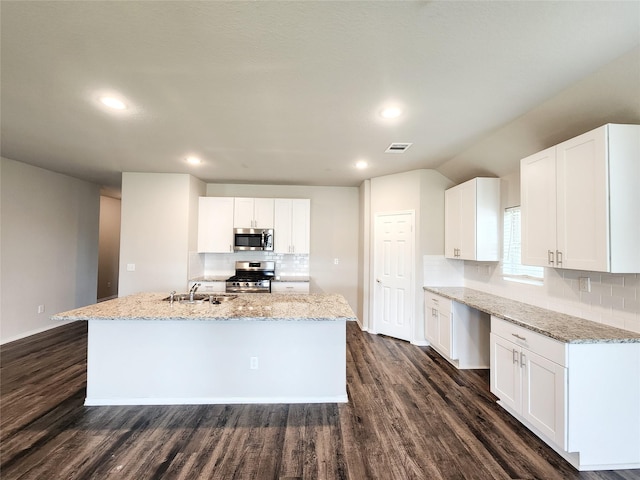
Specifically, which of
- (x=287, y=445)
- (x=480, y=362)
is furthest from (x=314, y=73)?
(x=480, y=362)

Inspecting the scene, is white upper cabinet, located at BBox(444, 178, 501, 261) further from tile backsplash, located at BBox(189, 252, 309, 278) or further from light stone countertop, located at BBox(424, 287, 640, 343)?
tile backsplash, located at BBox(189, 252, 309, 278)

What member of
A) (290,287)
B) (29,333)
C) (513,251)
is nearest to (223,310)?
(290,287)

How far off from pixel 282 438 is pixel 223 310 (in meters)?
1.15

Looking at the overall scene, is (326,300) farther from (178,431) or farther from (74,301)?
(74,301)

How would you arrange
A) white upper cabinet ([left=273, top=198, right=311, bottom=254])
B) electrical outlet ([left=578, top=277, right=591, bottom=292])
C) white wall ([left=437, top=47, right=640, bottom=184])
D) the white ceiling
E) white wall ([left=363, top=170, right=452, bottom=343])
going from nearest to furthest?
the white ceiling, white wall ([left=437, top=47, right=640, bottom=184]), electrical outlet ([left=578, top=277, right=591, bottom=292]), white wall ([left=363, top=170, right=452, bottom=343]), white upper cabinet ([left=273, top=198, right=311, bottom=254])

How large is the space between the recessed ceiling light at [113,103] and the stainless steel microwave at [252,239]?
269cm

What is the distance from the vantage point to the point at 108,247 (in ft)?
23.6

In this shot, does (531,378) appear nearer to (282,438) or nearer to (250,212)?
(282,438)

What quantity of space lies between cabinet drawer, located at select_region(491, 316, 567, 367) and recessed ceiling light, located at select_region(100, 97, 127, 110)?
12.5 feet

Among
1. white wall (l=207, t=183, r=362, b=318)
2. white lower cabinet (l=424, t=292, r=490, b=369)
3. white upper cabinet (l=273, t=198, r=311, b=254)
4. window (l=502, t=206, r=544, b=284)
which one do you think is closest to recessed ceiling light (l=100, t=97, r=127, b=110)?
white upper cabinet (l=273, t=198, r=311, b=254)

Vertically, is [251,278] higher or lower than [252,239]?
lower

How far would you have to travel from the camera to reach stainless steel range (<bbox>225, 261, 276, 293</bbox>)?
4.55m

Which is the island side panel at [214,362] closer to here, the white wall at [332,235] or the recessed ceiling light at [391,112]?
the recessed ceiling light at [391,112]

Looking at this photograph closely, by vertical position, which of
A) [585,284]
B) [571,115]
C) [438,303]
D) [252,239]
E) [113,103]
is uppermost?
[113,103]
